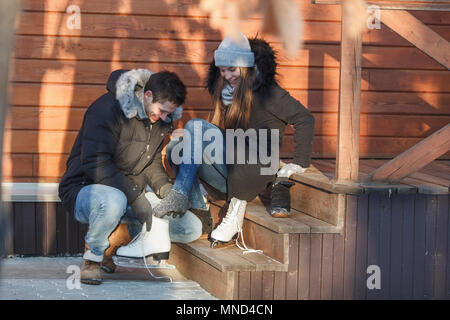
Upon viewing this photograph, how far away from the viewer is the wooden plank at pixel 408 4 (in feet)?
15.1

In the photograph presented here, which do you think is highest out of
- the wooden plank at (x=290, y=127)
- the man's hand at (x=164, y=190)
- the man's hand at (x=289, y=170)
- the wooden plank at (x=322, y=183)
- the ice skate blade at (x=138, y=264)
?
the wooden plank at (x=290, y=127)

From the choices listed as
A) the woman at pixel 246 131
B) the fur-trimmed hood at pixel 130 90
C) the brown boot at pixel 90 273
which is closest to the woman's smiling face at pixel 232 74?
the woman at pixel 246 131

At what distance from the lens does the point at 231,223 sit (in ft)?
16.3

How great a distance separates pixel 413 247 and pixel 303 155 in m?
0.88

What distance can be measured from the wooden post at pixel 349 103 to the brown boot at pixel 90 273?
1.57 metres

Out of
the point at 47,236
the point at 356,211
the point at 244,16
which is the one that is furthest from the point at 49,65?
the point at 244,16

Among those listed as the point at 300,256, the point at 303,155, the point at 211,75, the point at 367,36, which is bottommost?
the point at 300,256

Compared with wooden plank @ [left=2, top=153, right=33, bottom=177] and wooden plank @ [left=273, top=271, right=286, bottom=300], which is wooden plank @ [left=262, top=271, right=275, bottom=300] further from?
wooden plank @ [left=2, top=153, right=33, bottom=177]

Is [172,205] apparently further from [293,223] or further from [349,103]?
[349,103]

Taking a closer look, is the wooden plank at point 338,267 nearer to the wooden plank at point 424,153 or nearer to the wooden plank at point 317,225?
the wooden plank at point 317,225

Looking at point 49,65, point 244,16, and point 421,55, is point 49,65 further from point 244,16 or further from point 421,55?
point 244,16

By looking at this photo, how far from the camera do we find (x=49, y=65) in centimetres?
607
